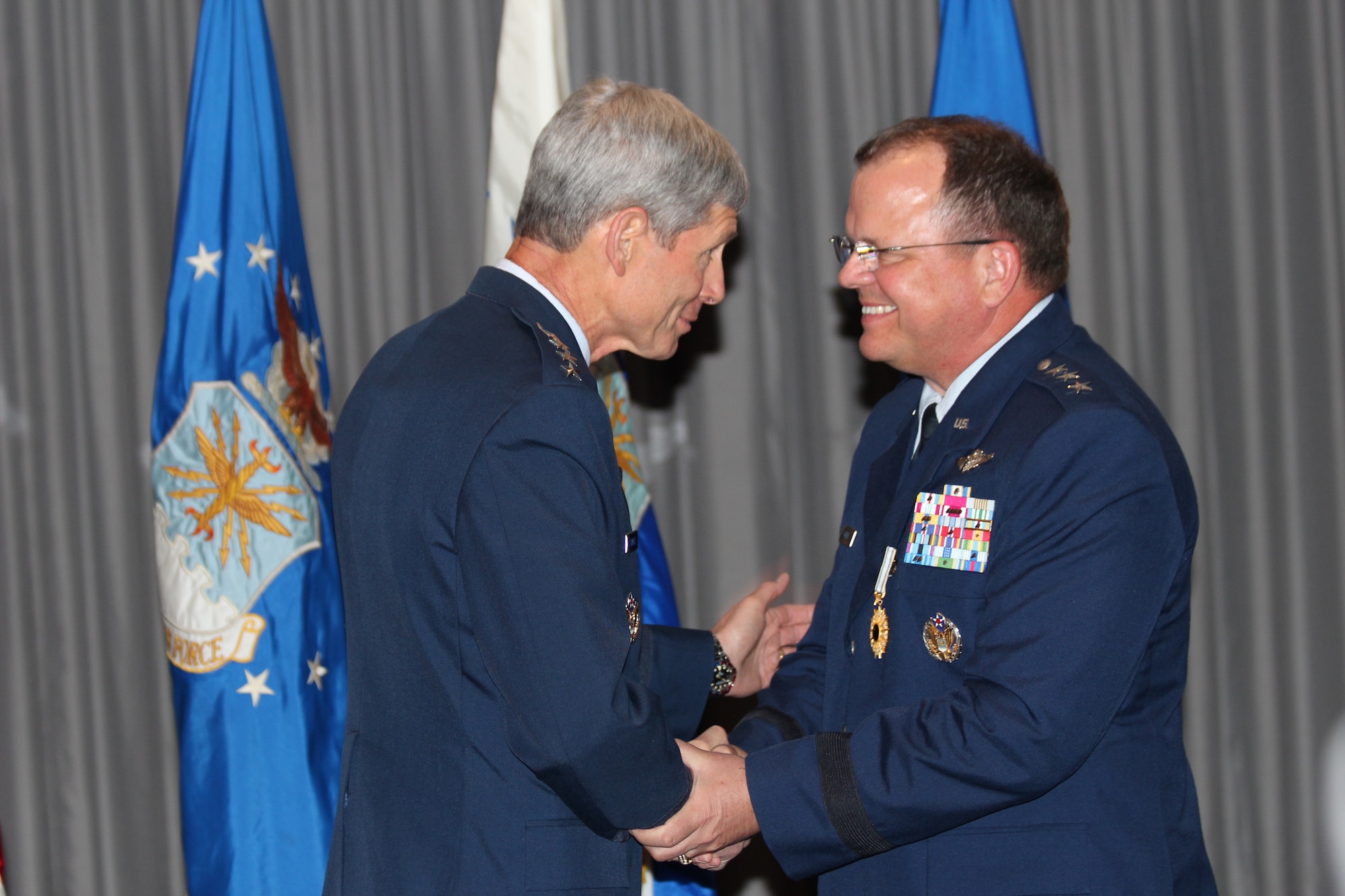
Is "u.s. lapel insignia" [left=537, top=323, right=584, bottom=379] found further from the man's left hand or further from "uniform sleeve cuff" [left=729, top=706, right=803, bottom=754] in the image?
the man's left hand

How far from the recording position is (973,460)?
1784mm

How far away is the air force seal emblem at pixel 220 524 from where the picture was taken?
276 cm

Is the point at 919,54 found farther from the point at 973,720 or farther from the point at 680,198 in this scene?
the point at 973,720

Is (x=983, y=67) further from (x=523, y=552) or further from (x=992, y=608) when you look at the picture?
(x=523, y=552)

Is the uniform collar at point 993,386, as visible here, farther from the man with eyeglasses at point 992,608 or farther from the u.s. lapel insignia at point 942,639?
the u.s. lapel insignia at point 942,639

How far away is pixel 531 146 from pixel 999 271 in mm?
1515

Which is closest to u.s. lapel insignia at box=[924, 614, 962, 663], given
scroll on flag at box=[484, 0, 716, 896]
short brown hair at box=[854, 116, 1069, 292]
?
short brown hair at box=[854, 116, 1069, 292]

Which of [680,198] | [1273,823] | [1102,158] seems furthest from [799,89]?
[1273,823]

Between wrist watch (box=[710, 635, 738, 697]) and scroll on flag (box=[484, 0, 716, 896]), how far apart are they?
528mm

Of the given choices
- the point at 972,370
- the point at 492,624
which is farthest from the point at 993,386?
the point at 492,624

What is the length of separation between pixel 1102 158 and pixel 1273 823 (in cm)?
206

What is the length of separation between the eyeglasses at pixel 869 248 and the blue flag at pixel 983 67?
104 centimetres

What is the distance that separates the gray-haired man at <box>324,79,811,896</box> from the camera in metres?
1.49

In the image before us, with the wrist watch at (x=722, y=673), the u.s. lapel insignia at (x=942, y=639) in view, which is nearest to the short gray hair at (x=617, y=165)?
the u.s. lapel insignia at (x=942, y=639)
